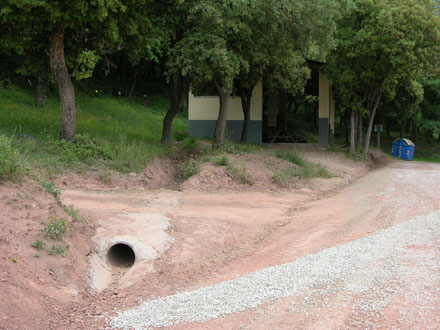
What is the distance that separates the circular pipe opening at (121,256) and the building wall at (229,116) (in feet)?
59.0

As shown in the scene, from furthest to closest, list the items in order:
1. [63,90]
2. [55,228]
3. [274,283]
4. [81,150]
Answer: [63,90]
[81,150]
[55,228]
[274,283]

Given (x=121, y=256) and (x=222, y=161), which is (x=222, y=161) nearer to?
(x=222, y=161)

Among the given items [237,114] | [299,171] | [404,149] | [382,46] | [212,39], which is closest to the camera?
[212,39]

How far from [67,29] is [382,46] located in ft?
46.2

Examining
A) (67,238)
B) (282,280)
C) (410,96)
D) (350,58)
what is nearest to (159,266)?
(67,238)

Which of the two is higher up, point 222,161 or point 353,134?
point 353,134

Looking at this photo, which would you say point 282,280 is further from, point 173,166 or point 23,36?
point 23,36

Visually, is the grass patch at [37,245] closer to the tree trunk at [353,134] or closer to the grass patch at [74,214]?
the grass patch at [74,214]

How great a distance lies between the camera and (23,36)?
1372cm

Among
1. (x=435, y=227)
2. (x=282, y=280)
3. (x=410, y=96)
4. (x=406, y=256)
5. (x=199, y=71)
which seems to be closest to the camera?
(x=282, y=280)

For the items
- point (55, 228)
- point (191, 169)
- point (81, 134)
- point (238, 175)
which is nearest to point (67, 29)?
point (81, 134)

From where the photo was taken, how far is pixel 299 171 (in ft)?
53.9

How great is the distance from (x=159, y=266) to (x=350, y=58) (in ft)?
60.9

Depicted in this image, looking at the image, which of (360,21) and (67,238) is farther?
(360,21)
